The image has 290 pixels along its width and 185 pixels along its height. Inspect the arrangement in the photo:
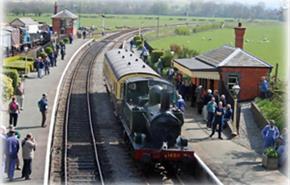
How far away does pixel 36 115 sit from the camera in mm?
21688

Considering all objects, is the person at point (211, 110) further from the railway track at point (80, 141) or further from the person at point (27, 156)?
the person at point (27, 156)

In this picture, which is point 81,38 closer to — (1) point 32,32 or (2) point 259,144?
(1) point 32,32

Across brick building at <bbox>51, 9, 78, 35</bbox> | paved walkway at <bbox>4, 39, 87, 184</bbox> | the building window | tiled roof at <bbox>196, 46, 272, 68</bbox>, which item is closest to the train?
paved walkway at <bbox>4, 39, 87, 184</bbox>

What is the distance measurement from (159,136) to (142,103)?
1.78 meters

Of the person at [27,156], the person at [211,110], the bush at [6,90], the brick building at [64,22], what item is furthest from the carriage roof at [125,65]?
the brick building at [64,22]

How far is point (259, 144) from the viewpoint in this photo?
18781 mm

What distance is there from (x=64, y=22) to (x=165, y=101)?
150 ft

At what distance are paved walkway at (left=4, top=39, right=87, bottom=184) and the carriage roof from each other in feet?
9.89

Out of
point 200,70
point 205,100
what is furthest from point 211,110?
point 200,70

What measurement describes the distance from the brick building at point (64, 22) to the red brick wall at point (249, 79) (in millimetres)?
37082

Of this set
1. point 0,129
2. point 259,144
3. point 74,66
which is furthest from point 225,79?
point 74,66

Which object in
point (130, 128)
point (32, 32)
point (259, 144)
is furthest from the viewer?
point (32, 32)

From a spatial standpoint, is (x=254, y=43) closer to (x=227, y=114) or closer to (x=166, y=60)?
(x=166, y=60)

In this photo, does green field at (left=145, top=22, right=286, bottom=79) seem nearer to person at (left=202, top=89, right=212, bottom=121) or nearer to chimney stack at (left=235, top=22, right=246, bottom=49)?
chimney stack at (left=235, top=22, right=246, bottom=49)
